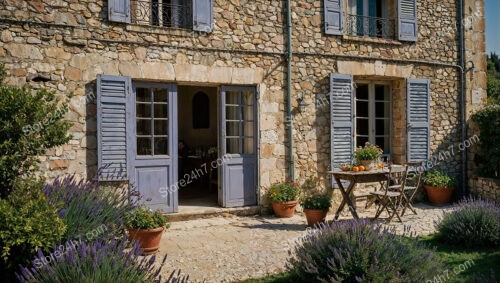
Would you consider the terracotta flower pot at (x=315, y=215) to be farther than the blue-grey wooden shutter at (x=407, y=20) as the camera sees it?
No

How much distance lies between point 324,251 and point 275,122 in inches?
137

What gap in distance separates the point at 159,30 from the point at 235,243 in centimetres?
327

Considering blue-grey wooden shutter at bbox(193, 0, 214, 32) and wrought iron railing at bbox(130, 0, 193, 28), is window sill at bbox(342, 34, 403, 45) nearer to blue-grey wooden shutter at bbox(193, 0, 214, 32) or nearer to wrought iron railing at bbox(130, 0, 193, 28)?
blue-grey wooden shutter at bbox(193, 0, 214, 32)

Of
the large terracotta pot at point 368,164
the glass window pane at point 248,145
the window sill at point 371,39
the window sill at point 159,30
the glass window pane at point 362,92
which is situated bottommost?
the large terracotta pot at point 368,164

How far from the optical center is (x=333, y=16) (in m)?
7.31

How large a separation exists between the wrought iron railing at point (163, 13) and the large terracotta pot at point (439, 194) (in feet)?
17.9

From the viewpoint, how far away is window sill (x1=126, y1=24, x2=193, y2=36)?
602 centimetres

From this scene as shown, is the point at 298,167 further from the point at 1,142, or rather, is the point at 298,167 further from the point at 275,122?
the point at 1,142

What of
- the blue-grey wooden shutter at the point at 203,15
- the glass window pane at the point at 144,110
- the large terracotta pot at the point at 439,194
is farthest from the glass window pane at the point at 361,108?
the glass window pane at the point at 144,110

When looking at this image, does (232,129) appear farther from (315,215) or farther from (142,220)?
(142,220)

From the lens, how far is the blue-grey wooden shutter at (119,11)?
5824 mm

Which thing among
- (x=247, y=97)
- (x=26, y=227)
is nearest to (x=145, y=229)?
(x=26, y=227)

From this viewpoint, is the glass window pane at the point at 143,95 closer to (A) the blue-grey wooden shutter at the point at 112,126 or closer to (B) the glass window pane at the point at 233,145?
(A) the blue-grey wooden shutter at the point at 112,126

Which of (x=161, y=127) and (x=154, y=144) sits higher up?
(x=161, y=127)
